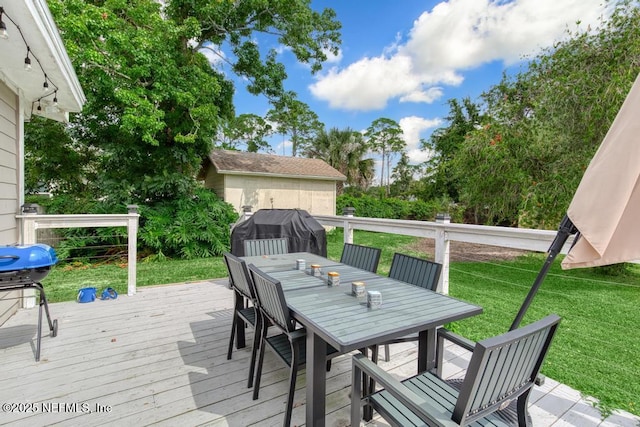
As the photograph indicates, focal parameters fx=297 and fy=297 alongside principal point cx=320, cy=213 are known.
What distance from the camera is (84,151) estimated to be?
32.8ft

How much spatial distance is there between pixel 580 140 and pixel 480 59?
7432mm

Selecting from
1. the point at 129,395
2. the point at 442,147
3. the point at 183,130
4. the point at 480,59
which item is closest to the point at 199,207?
the point at 183,130

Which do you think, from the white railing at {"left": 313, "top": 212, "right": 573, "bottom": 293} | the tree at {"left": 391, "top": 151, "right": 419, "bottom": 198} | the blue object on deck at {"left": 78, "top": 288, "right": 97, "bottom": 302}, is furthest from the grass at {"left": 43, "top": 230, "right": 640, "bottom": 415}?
the tree at {"left": 391, "top": 151, "right": 419, "bottom": 198}

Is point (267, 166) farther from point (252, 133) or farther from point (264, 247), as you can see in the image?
point (252, 133)

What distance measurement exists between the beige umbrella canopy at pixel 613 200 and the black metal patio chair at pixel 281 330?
1537 mm

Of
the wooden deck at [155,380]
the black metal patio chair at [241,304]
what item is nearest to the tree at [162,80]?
the wooden deck at [155,380]

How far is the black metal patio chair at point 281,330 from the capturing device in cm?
185

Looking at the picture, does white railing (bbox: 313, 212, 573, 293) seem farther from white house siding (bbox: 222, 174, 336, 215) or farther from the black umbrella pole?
white house siding (bbox: 222, 174, 336, 215)

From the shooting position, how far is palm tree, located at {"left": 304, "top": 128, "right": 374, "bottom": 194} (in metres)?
20.7

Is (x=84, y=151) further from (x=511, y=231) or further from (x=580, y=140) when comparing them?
(x=580, y=140)

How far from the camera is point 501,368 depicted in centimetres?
121

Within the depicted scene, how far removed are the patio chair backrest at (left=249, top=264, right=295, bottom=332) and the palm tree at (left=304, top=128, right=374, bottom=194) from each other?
18.1m

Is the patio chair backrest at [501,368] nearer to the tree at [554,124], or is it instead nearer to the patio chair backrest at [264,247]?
the patio chair backrest at [264,247]

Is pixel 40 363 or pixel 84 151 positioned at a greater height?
pixel 84 151
